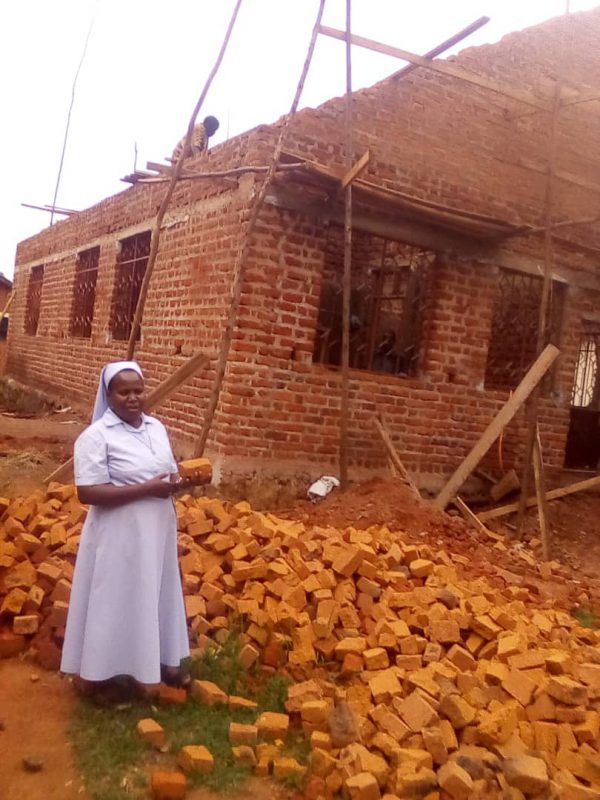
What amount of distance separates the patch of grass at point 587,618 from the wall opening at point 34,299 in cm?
1166

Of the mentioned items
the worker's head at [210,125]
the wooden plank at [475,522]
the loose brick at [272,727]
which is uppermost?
the worker's head at [210,125]

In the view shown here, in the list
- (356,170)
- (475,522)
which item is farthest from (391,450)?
(356,170)

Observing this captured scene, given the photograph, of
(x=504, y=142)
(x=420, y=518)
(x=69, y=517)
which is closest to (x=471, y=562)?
(x=420, y=518)

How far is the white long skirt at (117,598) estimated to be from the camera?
10.6 feet

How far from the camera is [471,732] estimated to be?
10.7 feet

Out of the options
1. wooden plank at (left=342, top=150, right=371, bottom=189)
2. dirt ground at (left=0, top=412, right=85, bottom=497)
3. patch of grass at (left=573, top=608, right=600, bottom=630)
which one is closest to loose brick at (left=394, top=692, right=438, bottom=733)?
patch of grass at (left=573, top=608, right=600, bottom=630)

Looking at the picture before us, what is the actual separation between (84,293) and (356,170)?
7.20 meters

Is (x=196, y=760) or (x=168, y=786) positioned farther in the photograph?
(x=196, y=760)

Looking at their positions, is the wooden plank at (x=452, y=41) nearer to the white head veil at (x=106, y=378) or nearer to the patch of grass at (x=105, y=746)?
the white head veil at (x=106, y=378)

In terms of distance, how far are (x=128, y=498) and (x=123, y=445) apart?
246 millimetres

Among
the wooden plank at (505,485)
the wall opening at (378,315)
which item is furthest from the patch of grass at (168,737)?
the wooden plank at (505,485)

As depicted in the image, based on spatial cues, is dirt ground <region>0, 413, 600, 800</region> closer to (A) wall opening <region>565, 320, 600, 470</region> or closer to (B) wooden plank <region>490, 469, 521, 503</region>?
(B) wooden plank <region>490, 469, 521, 503</region>

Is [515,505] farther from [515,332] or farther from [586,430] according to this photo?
[586,430]

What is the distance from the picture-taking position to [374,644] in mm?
3965
